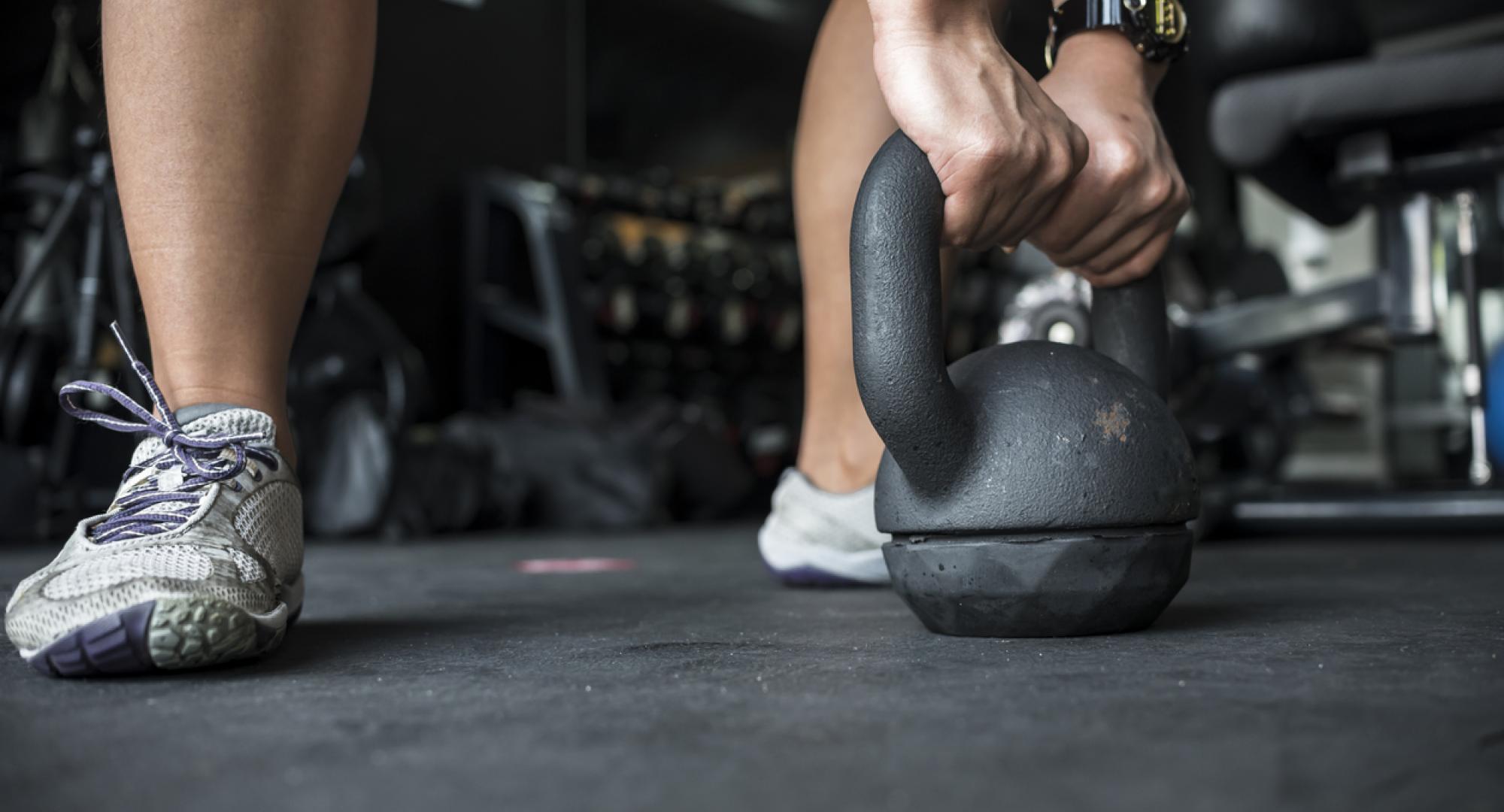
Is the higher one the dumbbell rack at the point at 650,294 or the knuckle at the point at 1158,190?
the dumbbell rack at the point at 650,294

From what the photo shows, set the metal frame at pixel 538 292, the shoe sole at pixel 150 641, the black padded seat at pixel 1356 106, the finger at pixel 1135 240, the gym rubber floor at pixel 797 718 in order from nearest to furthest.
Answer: the gym rubber floor at pixel 797 718
the shoe sole at pixel 150 641
the finger at pixel 1135 240
the black padded seat at pixel 1356 106
the metal frame at pixel 538 292

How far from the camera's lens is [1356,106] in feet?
5.82

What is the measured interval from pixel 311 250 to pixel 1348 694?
71 centimetres

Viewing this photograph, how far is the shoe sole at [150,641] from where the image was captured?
598mm

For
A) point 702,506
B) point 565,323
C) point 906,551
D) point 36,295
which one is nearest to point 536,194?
point 565,323

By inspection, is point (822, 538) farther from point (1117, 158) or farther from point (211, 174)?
point (211, 174)

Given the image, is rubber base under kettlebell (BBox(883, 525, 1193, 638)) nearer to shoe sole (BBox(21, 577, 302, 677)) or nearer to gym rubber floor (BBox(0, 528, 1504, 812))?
gym rubber floor (BBox(0, 528, 1504, 812))

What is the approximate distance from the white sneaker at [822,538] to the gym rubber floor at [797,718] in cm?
19

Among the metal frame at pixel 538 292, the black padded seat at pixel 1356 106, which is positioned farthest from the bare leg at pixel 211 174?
the metal frame at pixel 538 292

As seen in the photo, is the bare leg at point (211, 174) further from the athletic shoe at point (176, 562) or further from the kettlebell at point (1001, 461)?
the kettlebell at point (1001, 461)

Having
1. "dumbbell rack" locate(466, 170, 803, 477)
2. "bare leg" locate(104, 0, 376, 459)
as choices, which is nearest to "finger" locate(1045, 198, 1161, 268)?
"bare leg" locate(104, 0, 376, 459)

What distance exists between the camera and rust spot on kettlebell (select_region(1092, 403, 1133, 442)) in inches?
27.1

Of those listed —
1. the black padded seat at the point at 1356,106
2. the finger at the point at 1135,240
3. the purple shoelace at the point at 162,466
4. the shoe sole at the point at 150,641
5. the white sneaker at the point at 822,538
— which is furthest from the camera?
the black padded seat at the point at 1356,106

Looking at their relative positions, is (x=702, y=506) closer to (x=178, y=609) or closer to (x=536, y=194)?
(x=536, y=194)
